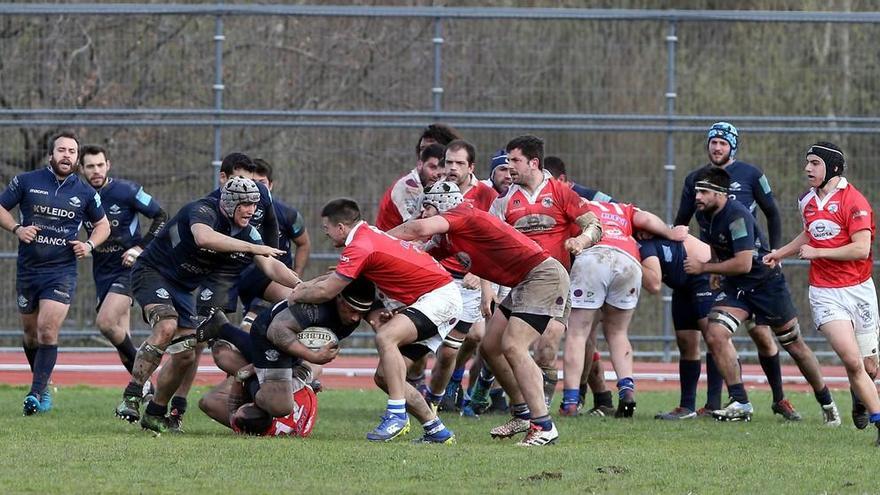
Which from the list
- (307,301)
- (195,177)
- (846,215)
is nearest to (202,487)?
(307,301)

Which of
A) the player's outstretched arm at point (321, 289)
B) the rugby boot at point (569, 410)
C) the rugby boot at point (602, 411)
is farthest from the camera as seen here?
the rugby boot at point (602, 411)

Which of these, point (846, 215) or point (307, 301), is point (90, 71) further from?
point (846, 215)

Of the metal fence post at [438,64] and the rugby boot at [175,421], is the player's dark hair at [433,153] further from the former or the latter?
the metal fence post at [438,64]

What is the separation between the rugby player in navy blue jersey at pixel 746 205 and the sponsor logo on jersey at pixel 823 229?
182cm

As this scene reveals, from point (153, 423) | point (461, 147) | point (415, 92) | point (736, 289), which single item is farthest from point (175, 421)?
point (415, 92)

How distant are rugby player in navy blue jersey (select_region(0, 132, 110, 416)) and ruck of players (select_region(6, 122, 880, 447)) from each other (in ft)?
0.06

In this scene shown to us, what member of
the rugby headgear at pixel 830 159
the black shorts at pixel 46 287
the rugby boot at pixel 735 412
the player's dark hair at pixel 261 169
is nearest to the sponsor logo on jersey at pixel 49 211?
the black shorts at pixel 46 287

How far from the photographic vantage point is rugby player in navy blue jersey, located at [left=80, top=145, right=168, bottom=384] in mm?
13445

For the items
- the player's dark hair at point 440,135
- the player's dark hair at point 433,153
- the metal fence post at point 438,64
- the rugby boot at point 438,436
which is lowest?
the rugby boot at point 438,436

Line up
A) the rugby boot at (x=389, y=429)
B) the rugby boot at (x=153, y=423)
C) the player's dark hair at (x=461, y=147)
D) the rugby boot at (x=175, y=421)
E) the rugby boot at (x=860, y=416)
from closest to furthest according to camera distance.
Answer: the rugby boot at (x=389, y=429) < the rugby boot at (x=153, y=423) < the rugby boot at (x=175, y=421) < the rugby boot at (x=860, y=416) < the player's dark hair at (x=461, y=147)

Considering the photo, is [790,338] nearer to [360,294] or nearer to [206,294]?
[360,294]

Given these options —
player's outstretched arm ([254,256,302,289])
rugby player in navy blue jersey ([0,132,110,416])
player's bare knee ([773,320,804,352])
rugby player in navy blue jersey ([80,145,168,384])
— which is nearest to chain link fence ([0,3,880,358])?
rugby player in navy blue jersey ([80,145,168,384])

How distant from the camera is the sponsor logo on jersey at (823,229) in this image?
10.9 metres

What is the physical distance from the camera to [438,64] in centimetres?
1667
